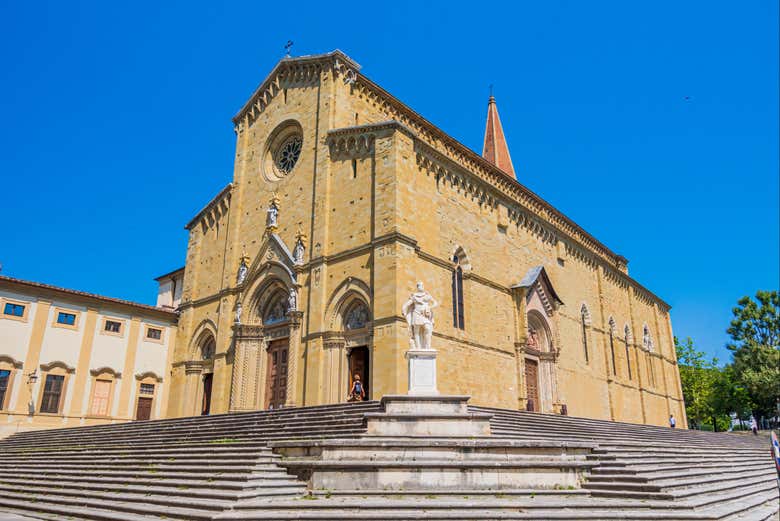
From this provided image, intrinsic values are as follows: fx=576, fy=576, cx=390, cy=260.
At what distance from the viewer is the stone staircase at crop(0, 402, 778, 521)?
10508 millimetres

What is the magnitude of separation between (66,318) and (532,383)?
23.3 metres

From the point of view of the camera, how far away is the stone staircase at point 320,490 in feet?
34.5

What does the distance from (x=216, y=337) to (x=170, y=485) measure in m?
16.4

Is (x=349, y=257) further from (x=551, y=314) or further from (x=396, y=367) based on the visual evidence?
(x=551, y=314)

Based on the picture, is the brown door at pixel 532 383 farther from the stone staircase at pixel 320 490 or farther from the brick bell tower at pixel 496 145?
the brick bell tower at pixel 496 145

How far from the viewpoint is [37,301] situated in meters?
27.5

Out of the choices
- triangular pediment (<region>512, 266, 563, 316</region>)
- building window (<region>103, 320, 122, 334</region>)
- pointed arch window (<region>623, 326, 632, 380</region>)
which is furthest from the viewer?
pointed arch window (<region>623, 326, 632, 380</region>)

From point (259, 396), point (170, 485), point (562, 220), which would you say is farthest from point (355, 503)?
point (562, 220)

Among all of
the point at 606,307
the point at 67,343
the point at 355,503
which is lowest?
the point at 355,503

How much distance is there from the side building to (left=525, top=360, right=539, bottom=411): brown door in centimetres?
1892

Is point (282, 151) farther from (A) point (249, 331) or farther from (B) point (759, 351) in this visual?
(B) point (759, 351)

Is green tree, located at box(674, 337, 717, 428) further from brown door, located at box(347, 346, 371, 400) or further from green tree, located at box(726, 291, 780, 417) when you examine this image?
brown door, located at box(347, 346, 371, 400)

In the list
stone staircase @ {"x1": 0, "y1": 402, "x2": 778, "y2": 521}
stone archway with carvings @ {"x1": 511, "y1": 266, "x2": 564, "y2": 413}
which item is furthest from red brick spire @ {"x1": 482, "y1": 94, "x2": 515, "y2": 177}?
stone staircase @ {"x1": 0, "y1": 402, "x2": 778, "y2": 521}

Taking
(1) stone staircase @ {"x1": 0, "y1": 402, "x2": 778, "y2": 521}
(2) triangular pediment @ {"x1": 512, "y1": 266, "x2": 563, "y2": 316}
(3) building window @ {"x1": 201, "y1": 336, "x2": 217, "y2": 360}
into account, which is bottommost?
(1) stone staircase @ {"x1": 0, "y1": 402, "x2": 778, "y2": 521}
